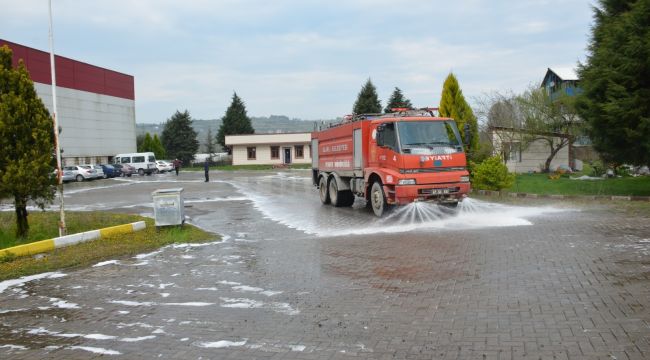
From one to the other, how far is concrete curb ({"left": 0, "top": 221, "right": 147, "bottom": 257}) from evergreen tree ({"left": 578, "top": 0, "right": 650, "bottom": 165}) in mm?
14931

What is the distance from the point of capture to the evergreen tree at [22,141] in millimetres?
10625

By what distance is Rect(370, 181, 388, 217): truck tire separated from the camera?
14.3m

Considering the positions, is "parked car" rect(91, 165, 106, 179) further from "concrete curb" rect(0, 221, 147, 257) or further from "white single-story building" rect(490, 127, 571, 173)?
"concrete curb" rect(0, 221, 147, 257)

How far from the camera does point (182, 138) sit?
260 ft

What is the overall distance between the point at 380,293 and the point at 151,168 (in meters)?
49.4

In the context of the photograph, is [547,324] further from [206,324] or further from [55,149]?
[55,149]

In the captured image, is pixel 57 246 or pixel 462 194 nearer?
pixel 57 246

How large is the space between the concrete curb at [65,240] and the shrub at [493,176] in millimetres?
12763

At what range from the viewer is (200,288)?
7391 mm

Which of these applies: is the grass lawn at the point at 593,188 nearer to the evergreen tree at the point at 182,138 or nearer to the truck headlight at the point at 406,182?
the truck headlight at the point at 406,182

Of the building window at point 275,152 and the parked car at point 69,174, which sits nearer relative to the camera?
the parked car at point 69,174

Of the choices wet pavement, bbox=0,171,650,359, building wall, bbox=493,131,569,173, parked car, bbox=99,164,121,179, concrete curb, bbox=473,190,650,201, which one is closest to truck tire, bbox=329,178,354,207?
wet pavement, bbox=0,171,650,359

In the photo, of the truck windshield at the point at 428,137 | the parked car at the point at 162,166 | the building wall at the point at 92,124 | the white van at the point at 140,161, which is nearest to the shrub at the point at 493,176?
the truck windshield at the point at 428,137

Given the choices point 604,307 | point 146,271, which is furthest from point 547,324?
point 146,271
